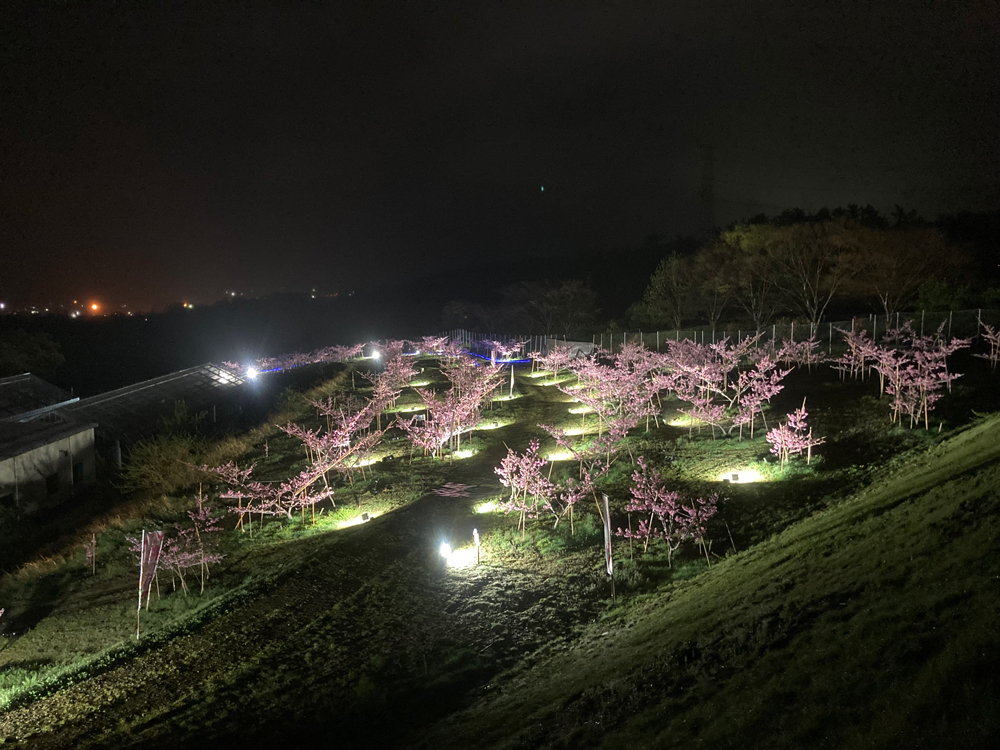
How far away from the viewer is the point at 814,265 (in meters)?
27.3

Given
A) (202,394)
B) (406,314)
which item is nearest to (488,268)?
(406,314)

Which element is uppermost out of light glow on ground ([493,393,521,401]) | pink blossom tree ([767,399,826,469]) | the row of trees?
the row of trees

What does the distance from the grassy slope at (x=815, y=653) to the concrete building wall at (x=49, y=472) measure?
17.3 meters

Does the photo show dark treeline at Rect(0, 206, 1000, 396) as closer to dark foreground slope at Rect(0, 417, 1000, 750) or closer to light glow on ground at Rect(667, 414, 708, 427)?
light glow on ground at Rect(667, 414, 708, 427)

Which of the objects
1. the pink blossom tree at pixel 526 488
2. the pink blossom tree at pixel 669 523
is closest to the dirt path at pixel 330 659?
the pink blossom tree at pixel 669 523

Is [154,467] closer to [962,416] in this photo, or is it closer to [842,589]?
[842,589]

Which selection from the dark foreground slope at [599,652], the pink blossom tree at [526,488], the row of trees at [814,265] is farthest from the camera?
the row of trees at [814,265]

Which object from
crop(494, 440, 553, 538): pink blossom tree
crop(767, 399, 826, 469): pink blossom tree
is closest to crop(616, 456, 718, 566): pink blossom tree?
crop(494, 440, 553, 538): pink blossom tree

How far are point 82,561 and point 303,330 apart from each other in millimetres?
89235

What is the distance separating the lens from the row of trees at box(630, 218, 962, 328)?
84.1ft

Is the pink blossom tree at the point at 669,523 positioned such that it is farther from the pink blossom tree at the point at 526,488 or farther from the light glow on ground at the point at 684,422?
the light glow on ground at the point at 684,422

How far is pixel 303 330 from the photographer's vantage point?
96500mm

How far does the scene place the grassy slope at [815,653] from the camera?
3.14m

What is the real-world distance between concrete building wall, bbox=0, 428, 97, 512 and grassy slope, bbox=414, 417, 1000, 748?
17278mm
